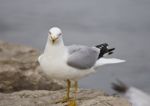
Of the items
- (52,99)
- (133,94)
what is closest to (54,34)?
(52,99)

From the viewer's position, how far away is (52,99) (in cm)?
400

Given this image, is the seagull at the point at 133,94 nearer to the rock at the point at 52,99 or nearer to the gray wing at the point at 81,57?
the rock at the point at 52,99

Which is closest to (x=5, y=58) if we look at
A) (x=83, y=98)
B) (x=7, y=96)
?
(x=7, y=96)

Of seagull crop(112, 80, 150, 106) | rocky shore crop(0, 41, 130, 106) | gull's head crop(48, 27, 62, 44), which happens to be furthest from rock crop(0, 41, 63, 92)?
gull's head crop(48, 27, 62, 44)

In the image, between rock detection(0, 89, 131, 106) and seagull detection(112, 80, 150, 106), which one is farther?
seagull detection(112, 80, 150, 106)

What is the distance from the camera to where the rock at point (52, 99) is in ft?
12.4

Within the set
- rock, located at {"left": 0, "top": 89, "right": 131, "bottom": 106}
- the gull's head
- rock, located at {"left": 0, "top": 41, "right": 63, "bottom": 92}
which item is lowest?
rock, located at {"left": 0, "top": 89, "right": 131, "bottom": 106}

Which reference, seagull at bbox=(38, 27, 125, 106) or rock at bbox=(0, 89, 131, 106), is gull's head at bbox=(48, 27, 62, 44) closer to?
seagull at bbox=(38, 27, 125, 106)

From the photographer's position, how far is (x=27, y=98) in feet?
13.3

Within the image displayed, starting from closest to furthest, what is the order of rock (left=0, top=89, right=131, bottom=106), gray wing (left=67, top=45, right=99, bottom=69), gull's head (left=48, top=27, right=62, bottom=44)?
gull's head (left=48, top=27, right=62, bottom=44), gray wing (left=67, top=45, right=99, bottom=69), rock (left=0, top=89, right=131, bottom=106)

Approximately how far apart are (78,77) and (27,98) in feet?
2.03

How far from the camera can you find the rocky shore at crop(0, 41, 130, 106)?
388 centimetres

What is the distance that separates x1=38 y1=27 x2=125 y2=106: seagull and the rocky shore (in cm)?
27

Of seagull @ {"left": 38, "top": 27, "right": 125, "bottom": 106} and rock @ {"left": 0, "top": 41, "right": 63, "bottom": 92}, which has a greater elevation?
rock @ {"left": 0, "top": 41, "right": 63, "bottom": 92}
